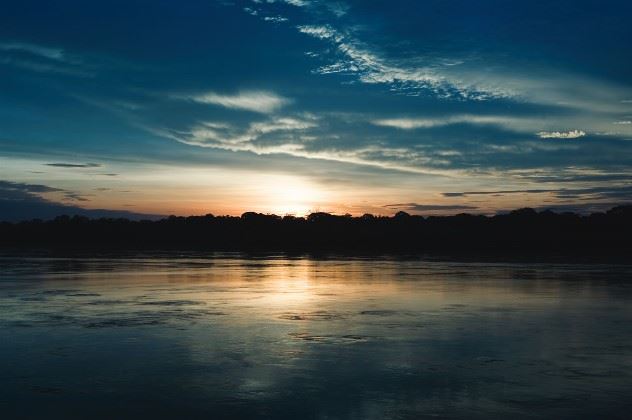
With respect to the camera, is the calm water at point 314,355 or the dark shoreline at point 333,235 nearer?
the calm water at point 314,355

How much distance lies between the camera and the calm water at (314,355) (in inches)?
320

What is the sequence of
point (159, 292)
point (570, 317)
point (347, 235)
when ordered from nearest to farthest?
point (570, 317), point (159, 292), point (347, 235)

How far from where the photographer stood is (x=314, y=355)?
1109 cm

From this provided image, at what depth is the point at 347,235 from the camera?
126688 mm

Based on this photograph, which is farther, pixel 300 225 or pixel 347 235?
pixel 300 225

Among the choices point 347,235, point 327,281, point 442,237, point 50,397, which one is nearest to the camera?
point 50,397

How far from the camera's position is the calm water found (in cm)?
812

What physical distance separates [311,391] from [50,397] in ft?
10.7

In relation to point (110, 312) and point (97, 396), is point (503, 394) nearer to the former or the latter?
point (97, 396)

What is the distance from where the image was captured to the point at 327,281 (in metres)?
27.9

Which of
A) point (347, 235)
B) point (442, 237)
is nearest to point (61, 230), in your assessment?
point (347, 235)

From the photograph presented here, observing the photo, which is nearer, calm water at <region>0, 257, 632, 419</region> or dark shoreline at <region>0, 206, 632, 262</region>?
calm water at <region>0, 257, 632, 419</region>

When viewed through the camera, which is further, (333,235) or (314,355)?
(333,235)

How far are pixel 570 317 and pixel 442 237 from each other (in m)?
97.3
